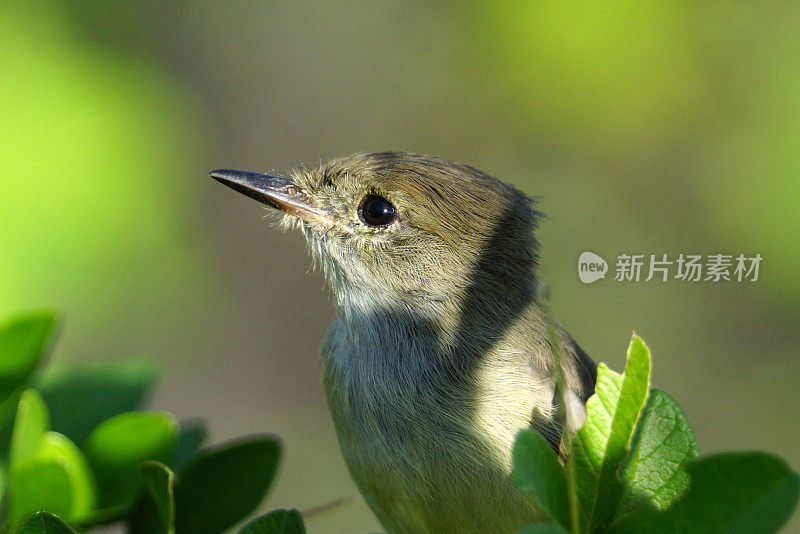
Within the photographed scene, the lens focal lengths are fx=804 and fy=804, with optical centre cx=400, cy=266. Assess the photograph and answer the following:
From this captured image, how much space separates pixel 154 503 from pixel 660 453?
894 millimetres

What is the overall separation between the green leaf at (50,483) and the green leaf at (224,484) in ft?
0.57

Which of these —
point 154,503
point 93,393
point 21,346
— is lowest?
point 154,503

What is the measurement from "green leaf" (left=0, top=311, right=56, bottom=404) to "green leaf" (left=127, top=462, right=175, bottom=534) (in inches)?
11.9

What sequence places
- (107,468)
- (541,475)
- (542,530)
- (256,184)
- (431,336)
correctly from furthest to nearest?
(256,184)
(431,336)
(107,468)
(541,475)
(542,530)

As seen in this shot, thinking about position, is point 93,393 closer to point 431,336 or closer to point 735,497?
point 431,336

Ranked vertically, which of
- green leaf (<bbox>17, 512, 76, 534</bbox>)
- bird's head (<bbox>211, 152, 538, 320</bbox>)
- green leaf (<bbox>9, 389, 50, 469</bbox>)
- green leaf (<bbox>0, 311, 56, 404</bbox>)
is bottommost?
green leaf (<bbox>17, 512, 76, 534</bbox>)

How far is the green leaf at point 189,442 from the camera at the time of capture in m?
1.78

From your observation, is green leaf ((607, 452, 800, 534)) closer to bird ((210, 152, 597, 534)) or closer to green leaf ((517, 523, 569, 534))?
green leaf ((517, 523, 569, 534))

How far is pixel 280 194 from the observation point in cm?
235

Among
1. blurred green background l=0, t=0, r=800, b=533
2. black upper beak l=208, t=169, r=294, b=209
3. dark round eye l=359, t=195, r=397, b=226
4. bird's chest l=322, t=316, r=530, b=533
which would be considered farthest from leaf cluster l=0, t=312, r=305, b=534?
blurred green background l=0, t=0, r=800, b=533

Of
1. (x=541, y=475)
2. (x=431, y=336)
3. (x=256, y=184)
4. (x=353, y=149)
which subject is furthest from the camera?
(x=353, y=149)

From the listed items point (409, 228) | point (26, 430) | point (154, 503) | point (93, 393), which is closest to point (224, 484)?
point (154, 503)

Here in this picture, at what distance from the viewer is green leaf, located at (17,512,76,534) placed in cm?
108

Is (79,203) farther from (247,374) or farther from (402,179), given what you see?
(247,374)
